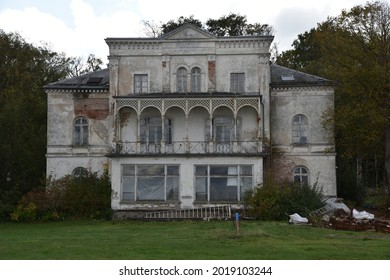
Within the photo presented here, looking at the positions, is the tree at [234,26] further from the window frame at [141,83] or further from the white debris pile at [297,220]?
the white debris pile at [297,220]

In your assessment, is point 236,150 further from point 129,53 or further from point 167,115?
point 129,53

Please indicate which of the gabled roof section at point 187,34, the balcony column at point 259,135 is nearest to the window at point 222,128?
the balcony column at point 259,135

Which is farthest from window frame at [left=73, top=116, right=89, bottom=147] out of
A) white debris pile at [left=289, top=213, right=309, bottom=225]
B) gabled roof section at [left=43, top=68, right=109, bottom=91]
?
white debris pile at [left=289, top=213, right=309, bottom=225]

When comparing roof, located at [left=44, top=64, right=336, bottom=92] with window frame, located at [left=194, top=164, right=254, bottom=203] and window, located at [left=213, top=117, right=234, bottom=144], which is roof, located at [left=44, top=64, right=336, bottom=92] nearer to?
window, located at [left=213, top=117, right=234, bottom=144]

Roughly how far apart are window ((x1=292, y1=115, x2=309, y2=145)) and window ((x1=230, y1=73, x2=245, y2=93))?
12.8ft

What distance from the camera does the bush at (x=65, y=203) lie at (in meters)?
33.6

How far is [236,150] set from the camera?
112ft

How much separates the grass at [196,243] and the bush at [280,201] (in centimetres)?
329

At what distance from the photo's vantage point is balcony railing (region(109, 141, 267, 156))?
112 ft

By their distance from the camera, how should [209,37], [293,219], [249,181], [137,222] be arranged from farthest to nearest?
[209,37] < [249,181] < [137,222] < [293,219]

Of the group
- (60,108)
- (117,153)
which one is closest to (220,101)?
(117,153)

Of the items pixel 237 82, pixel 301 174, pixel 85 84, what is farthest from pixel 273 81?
pixel 85 84

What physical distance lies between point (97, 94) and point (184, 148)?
6.98 m

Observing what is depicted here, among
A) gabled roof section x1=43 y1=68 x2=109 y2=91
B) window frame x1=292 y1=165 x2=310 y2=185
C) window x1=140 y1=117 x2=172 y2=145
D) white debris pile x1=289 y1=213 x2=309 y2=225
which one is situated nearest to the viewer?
white debris pile x1=289 y1=213 x2=309 y2=225
